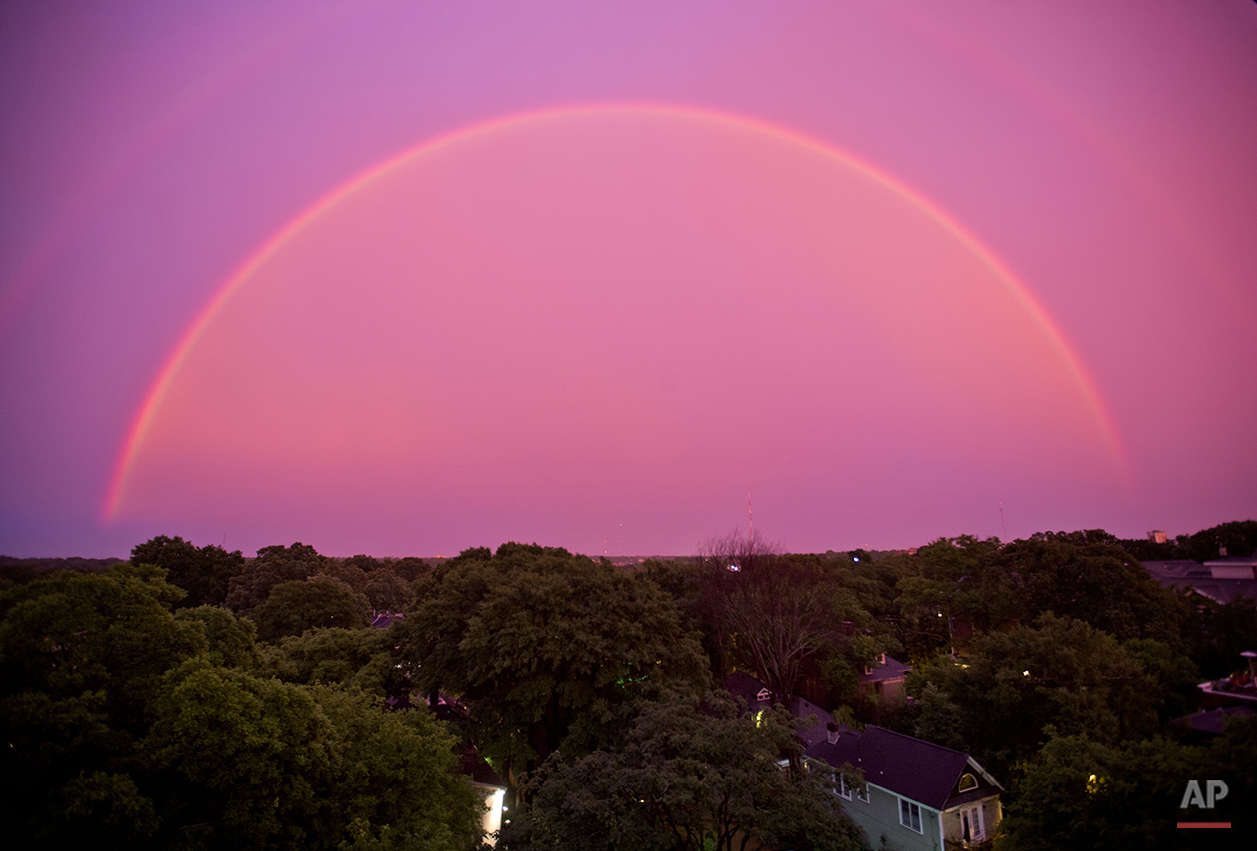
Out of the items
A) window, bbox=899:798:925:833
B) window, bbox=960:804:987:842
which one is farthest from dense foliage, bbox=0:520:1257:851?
window, bbox=899:798:925:833

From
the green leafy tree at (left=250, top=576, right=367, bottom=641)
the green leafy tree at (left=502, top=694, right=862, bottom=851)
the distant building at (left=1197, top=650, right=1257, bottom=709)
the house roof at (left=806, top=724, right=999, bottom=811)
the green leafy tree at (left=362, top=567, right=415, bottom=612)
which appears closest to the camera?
the green leafy tree at (left=502, top=694, right=862, bottom=851)

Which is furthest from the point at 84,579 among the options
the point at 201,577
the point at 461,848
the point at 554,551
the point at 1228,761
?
the point at 201,577

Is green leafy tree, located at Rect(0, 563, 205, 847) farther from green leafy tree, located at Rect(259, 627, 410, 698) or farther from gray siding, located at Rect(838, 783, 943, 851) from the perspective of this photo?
gray siding, located at Rect(838, 783, 943, 851)

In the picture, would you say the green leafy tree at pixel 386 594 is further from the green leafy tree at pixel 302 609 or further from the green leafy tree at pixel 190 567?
the green leafy tree at pixel 302 609

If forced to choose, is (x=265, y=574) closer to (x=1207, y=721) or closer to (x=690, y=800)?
(x=690, y=800)

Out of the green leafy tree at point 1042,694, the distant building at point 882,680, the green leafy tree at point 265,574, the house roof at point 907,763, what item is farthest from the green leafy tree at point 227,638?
the green leafy tree at point 265,574

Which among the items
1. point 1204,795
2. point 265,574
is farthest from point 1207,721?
point 265,574
